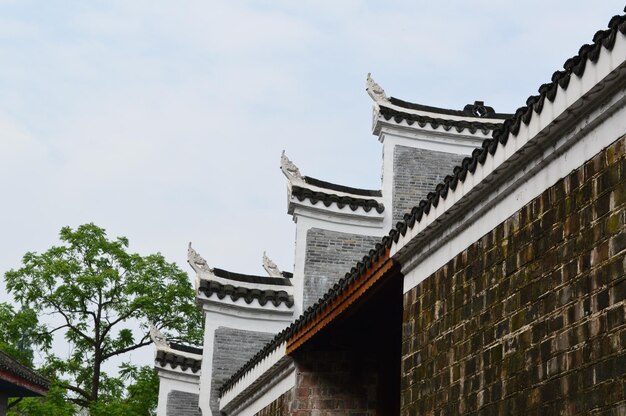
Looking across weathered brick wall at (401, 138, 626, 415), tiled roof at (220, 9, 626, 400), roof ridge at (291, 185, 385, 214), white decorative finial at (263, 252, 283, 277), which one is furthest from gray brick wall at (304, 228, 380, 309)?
weathered brick wall at (401, 138, 626, 415)

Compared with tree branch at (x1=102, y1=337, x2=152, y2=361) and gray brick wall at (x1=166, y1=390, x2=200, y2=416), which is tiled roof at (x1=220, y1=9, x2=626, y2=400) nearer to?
gray brick wall at (x1=166, y1=390, x2=200, y2=416)

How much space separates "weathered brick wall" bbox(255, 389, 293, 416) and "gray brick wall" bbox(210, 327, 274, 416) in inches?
246

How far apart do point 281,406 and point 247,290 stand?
769cm

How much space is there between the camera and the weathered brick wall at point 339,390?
Result: 47.4 feet

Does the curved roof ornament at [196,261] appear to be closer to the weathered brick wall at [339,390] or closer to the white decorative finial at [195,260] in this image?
the white decorative finial at [195,260]

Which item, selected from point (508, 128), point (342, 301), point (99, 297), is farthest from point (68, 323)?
point (508, 128)

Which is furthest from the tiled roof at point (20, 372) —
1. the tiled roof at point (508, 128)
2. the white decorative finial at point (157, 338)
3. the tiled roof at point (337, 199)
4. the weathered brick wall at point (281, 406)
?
the tiled roof at point (508, 128)

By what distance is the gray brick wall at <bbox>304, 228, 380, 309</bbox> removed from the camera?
73.6ft

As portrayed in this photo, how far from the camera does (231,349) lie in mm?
23141

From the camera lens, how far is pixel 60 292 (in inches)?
1266

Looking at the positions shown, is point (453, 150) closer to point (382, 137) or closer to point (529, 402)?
point (382, 137)

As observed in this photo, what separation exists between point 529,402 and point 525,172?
64.8 inches

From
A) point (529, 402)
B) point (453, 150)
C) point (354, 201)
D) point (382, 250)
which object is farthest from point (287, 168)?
point (529, 402)

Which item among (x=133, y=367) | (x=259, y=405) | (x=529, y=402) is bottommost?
(x=529, y=402)
